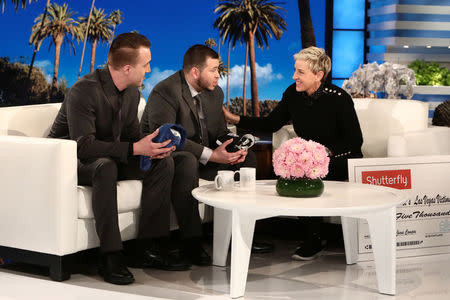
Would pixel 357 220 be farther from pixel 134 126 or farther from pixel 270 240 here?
pixel 134 126

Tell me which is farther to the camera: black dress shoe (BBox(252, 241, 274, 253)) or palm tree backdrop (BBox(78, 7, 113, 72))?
palm tree backdrop (BBox(78, 7, 113, 72))

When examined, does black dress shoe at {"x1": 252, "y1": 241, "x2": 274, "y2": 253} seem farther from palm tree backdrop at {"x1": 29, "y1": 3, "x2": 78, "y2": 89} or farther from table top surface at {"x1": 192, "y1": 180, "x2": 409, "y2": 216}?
palm tree backdrop at {"x1": 29, "y1": 3, "x2": 78, "y2": 89}

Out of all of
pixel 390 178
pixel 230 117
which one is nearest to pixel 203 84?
pixel 230 117

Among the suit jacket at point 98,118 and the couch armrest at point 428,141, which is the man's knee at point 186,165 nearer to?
the suit jacket at point 98,118

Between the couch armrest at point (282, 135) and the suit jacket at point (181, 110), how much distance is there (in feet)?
1.99

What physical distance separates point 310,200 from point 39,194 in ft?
4.13

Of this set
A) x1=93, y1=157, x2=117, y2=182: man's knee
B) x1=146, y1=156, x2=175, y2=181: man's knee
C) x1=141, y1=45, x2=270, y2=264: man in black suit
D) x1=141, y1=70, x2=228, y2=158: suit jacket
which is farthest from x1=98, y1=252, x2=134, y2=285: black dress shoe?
x1=141, y1=70, x2=228, y2=158: suit jacket

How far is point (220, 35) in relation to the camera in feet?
27.1

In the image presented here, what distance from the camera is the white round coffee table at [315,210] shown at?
2824 millimetres

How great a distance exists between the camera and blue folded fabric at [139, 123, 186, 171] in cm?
327

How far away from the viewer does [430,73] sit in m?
8.06

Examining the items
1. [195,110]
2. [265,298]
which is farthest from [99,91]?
[265,298]

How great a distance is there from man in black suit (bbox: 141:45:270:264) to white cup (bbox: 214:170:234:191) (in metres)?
0.36

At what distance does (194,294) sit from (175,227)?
2.27 feet
